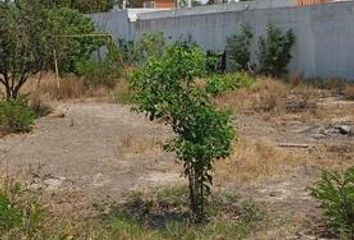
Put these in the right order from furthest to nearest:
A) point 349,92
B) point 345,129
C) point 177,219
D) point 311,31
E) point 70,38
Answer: point 311,31 → point 70,38 → point 349,92 → point 345,129 → point 177,219

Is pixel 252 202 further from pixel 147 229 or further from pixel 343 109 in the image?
pixel 343 109

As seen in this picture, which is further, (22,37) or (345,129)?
(22,37)

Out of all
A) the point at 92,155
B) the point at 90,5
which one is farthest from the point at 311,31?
the point at 90,5

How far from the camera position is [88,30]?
65.7 ft

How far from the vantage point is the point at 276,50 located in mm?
18109

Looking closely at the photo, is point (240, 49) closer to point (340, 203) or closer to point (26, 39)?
point (26, 39)

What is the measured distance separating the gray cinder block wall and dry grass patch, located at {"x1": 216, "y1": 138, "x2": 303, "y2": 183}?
8090 millimetres

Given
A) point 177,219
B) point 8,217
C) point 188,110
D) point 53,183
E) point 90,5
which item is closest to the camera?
point 8,217

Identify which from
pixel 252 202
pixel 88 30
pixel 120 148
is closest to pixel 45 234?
pixel 252 202

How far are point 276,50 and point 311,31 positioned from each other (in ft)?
3.47

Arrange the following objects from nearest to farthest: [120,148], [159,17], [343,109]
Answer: [120,148]
[343,109]
[159,17]

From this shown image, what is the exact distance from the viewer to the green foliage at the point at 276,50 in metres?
18.2

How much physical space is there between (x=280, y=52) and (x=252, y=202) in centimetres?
1188

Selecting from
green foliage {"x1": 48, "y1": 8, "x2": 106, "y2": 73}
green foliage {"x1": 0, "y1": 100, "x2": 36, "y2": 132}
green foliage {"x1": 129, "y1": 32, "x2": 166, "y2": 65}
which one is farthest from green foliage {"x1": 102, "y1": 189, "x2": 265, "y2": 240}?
green foliage {"x1": 129, "y1": 32, "x2": 166, "y2": 65}
